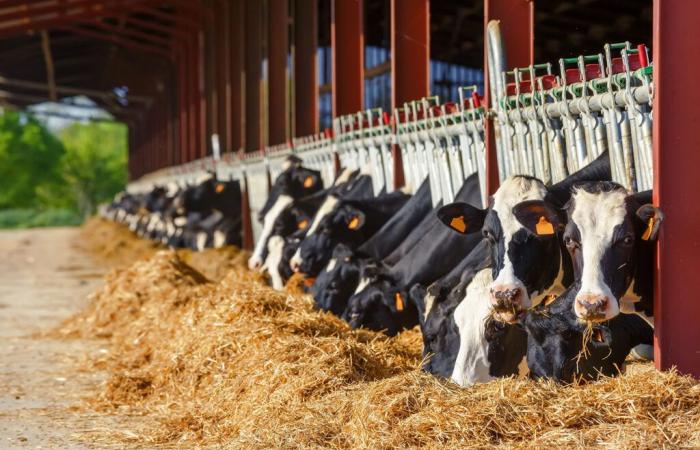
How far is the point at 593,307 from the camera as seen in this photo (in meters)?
5.21

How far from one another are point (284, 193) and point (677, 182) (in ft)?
27.4

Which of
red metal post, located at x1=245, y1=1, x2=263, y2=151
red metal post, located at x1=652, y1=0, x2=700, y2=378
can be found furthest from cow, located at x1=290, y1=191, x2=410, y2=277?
red metal post, located at x1=245, y1=1, x2=263, y2=151

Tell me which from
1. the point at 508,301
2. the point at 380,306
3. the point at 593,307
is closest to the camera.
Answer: the point at 593,307

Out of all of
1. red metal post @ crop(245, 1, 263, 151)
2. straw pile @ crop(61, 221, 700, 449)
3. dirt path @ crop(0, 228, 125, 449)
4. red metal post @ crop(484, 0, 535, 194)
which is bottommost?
dirt path @ crop(0, 228, 125, 449)

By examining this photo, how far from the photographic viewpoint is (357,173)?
41.0 feet

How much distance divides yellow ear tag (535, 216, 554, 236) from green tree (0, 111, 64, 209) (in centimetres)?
8646

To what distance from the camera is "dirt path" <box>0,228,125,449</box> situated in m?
7.05

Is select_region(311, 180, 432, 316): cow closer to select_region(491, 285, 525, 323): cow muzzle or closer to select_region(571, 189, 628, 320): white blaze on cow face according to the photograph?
select_region(491, 285, 525, 323): cow muzzle

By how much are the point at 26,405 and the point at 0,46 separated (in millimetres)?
29049

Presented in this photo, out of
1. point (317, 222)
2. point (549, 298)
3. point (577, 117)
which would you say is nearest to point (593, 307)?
point (549, 298)

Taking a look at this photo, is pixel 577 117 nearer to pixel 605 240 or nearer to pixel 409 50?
pixel 605 240

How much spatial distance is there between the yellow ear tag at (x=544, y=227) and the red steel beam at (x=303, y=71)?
11435 mm

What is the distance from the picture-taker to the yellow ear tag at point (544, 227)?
5.84 metres

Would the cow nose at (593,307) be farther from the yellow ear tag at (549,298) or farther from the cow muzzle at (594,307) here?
the yellow ear tag at (549,298)
